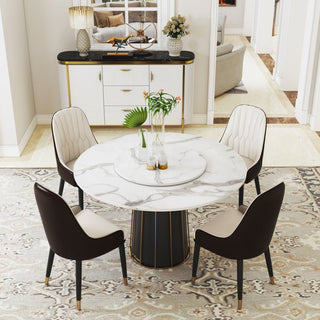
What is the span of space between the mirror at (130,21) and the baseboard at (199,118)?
101 centimetres

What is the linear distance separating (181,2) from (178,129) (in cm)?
146

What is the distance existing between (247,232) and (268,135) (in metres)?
3.09

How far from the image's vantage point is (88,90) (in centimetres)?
568

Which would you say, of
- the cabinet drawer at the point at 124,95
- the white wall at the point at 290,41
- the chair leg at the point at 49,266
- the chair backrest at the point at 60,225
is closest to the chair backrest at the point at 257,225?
the chair backrest at the point at 60,225

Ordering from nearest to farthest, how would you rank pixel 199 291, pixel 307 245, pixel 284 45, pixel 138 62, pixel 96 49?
1. pixel 199 291
2. pixel 307 245
3. pixel 138 62
4. pixel 96 49
5. pixel 284 45

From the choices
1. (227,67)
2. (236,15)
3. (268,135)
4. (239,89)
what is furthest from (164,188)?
(236,15)

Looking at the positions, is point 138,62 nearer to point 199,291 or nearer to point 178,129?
point 178,129

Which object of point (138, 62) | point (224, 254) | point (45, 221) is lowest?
point (224, 254)

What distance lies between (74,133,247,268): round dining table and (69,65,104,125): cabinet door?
1.85 metres

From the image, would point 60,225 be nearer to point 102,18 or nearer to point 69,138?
point 69,138

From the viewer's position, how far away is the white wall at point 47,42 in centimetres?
570

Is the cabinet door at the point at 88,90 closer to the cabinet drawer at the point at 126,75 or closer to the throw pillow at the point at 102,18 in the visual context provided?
the cabinet drawer at the point at 126,75

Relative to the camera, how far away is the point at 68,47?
5.88 metres

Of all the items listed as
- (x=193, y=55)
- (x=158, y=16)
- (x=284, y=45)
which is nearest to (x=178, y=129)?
(x=193, y=55)
